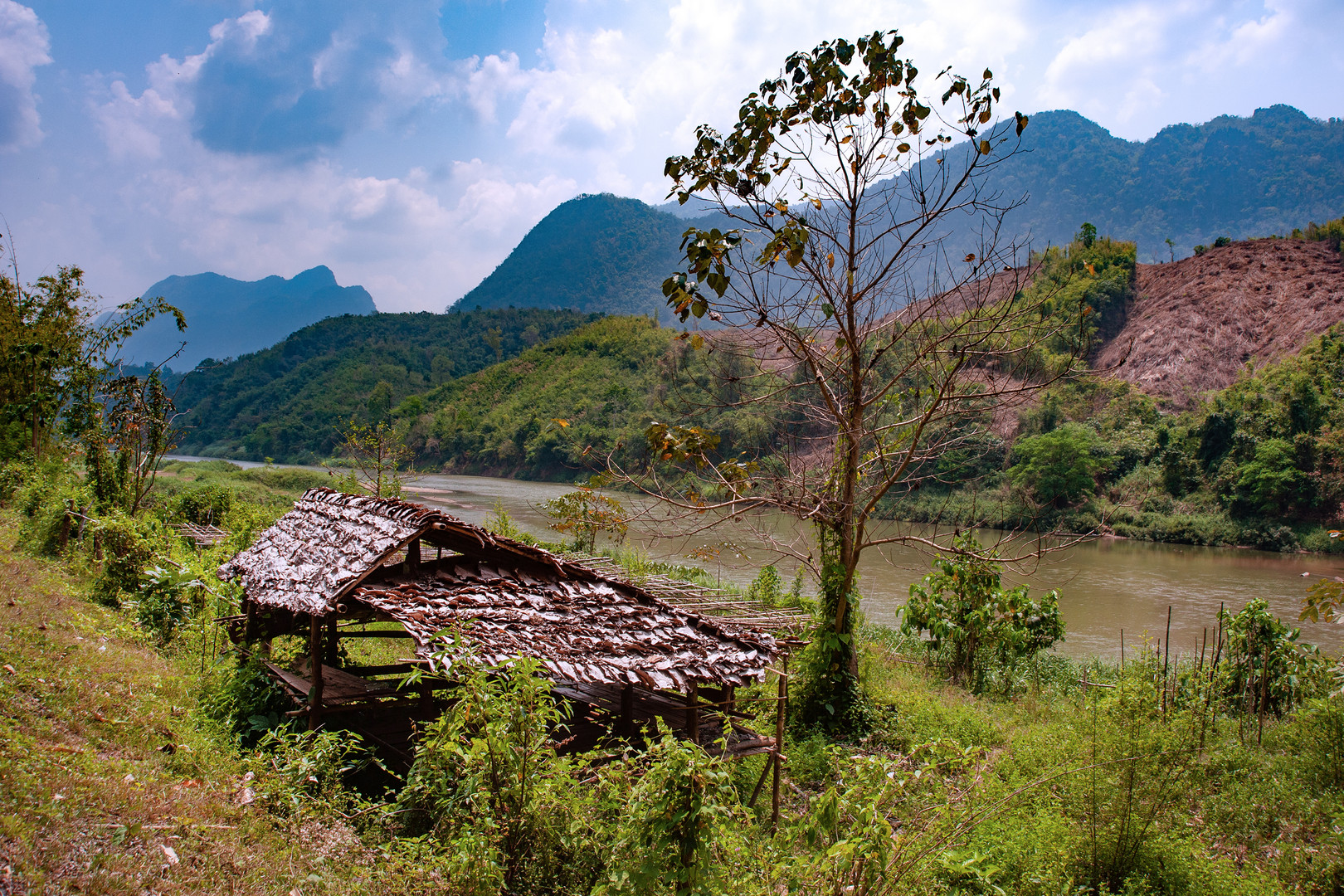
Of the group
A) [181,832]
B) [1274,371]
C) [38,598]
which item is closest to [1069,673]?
[181,832]

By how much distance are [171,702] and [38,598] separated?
9.03 feet

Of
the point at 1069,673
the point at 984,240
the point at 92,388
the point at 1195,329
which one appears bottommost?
the point at 1069,673

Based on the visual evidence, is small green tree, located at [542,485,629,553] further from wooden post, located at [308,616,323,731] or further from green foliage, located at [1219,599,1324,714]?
green foliage, located at [1219,599,1324,714]

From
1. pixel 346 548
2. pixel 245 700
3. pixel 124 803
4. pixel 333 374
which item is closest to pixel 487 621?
pixel 346 548

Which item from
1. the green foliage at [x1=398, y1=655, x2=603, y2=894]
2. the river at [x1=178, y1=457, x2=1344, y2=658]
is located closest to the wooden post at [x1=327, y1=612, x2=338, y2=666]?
the green foliage at [x1=398, y1=655, x2=603, y2=894]

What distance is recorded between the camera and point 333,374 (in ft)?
221

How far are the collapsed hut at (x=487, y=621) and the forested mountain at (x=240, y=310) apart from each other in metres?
171

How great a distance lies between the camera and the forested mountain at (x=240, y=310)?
6452 inches

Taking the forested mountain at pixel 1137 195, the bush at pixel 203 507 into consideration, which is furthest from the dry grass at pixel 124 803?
the forested mountain at pixel 1137 195

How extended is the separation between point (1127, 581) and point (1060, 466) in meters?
7.10

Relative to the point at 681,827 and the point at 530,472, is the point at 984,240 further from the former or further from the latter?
the point at 530,472

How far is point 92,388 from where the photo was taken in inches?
510

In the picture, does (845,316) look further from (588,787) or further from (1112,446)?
(1112,446)

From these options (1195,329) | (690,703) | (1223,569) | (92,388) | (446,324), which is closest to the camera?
(690,703)
